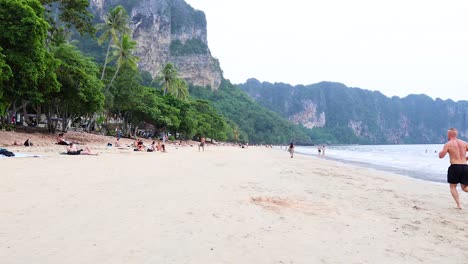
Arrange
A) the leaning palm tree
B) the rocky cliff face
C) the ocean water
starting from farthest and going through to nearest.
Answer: the rocky cliff face
the leaning palm tree
the ocean water

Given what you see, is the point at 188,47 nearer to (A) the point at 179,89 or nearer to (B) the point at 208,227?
(A) the point at 179,89

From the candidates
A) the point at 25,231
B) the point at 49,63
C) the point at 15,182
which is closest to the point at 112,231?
the point at 25,231

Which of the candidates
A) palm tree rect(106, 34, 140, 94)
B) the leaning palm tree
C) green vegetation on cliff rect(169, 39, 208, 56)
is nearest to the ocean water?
palm tree rect(106, 34, 140, 94)

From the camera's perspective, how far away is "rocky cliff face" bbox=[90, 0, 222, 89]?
135 meters

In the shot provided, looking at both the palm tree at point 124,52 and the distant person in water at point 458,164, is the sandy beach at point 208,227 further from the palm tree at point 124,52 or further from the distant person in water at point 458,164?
the palm tree at point 124,52

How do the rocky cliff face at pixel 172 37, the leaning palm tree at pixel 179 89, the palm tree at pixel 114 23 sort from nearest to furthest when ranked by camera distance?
the palm tree at pixel 114 23, the leaning palm tree at pixel 179 89, the rocky cliff face at pixel 172 37

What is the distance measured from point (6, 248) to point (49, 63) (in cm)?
2434

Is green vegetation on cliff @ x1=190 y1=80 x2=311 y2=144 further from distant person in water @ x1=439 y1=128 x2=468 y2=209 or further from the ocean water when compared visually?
distant person in water @ x1=439 y1=128 x2=468 y2=209

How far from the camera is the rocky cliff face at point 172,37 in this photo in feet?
444

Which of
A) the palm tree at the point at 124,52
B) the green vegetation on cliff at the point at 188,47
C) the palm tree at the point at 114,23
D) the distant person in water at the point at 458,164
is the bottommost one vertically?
the distant person in water at the point at 458,164

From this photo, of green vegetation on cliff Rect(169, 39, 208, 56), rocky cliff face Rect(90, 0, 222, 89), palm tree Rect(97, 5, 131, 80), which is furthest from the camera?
green vegetation on cliff Rect(169, 39, 208, 56)

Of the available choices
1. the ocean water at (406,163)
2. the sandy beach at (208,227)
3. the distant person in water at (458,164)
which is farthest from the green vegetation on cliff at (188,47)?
the distant person in water at (458,164)

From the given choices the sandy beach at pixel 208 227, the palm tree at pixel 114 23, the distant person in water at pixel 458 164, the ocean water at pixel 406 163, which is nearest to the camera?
the sandy beach at pixel 208 227

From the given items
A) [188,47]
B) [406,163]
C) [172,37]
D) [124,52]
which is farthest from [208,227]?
[172,37]
